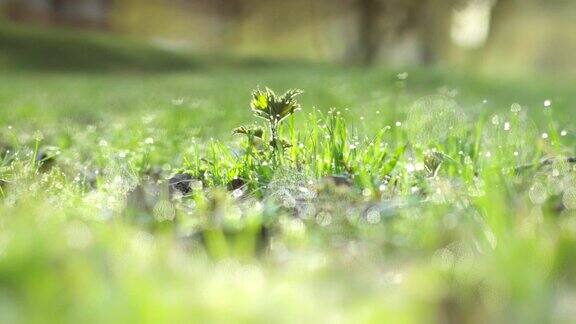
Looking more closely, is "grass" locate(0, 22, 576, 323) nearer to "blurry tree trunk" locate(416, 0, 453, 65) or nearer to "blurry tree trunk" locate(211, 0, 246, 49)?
"blurry tree trunk" locate(416, 0, 453, 65)

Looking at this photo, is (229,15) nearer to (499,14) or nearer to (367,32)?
(367,32)

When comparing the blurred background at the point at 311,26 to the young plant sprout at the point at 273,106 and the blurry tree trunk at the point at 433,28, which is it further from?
the young plant sprout at the point at 273,106

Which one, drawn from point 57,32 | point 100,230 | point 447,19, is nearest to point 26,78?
point 57,32

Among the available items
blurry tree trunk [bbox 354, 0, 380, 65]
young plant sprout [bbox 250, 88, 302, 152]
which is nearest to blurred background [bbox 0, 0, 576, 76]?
blurry tree trunk [bbox 354, 0, 380, 65]

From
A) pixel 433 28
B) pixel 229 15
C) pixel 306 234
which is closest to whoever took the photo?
pixel 306 234

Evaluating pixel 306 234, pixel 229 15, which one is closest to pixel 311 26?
pixel 229 15

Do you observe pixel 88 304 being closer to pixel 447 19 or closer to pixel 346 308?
pixel 346 308

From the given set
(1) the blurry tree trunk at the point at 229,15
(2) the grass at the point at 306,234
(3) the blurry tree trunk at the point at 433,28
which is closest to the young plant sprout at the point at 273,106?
(2) the grass at the point at 306,234

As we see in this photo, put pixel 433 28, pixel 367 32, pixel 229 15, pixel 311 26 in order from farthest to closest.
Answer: pixel 311 26
pixel 229 15
pixel 433 28
pixel 367 32

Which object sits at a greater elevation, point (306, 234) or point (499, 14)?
point (499, 14)
